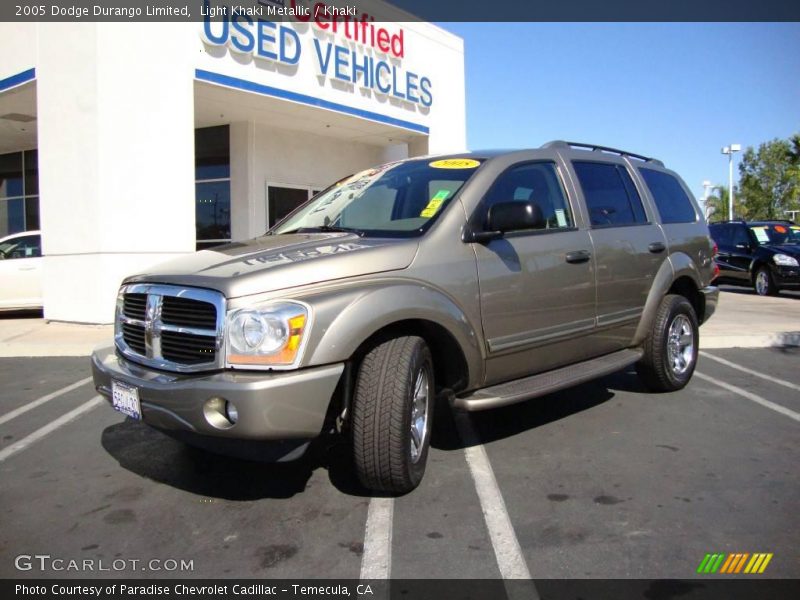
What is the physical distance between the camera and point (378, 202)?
4191 millimetres

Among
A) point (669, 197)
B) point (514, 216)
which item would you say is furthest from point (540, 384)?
point (669, 197)

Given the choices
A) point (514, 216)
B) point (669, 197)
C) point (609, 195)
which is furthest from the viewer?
point (669, 197)

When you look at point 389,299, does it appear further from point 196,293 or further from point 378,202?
point 378,202

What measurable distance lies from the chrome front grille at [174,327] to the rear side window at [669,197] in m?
4.13

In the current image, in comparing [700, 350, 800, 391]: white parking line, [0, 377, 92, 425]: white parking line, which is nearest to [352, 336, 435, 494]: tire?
[0, 377, 92, 425]: white parking line

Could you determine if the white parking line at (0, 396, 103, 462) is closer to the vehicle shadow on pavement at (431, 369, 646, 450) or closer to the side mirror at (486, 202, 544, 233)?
the vehicle shadow on pavement at (431, 369, 646, 450)

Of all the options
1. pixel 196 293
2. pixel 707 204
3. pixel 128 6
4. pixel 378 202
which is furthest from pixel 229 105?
pixel 707 204

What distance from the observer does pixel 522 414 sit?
4.96 metres

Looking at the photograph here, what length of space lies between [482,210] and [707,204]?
62.7m

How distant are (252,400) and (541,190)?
2652 millimetres

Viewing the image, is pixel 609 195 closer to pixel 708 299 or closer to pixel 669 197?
pixel 669 197

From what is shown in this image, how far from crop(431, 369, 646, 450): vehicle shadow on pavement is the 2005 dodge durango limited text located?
0.56 m

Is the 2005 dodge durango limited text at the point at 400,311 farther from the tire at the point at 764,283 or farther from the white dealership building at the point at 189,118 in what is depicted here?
the tire at the point at 764,283

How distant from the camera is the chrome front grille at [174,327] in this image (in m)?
2.93
